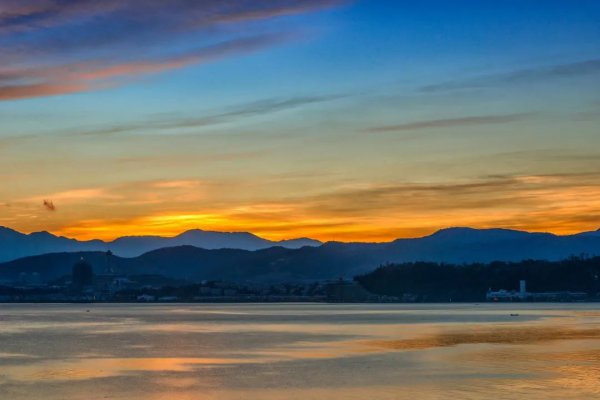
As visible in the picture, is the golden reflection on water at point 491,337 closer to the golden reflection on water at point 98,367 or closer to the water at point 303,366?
the water at point 303,366

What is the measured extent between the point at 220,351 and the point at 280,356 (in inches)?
228

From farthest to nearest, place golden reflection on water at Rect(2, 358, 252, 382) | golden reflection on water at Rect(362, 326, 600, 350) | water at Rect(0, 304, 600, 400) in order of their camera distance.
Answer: golden reflection on water at Rect(362, 326, 600, 350), golden reflection on water at Rect(2, 358, 252, 382), water at Rect(0, 304, 600, 400)

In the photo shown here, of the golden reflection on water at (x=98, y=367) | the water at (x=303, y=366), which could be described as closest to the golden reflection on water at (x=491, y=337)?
the water at (x=303, y=366)

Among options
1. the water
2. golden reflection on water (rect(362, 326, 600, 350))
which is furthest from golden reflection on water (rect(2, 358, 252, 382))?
golden reflection on water (rect(362, 326, 600, 350))

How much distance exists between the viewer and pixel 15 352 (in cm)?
6006

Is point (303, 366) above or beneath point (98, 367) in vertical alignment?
above

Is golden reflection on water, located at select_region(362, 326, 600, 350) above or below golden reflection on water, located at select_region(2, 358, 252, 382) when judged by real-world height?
above

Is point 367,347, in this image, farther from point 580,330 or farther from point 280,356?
point 580,330

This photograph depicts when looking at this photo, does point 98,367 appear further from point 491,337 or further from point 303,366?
point 491,337

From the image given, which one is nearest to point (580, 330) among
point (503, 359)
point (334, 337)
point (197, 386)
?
point (334, 337)

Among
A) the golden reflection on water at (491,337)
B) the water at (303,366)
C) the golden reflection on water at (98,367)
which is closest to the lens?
the water at (303,366)

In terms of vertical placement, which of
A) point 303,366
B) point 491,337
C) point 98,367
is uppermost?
point 491,337

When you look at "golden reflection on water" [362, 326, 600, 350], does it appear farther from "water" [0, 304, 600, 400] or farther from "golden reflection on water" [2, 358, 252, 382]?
"golden reflection on water" [2, 358, 252, 382]

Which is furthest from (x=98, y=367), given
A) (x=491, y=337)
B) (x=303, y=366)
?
(x=491, y=337)
